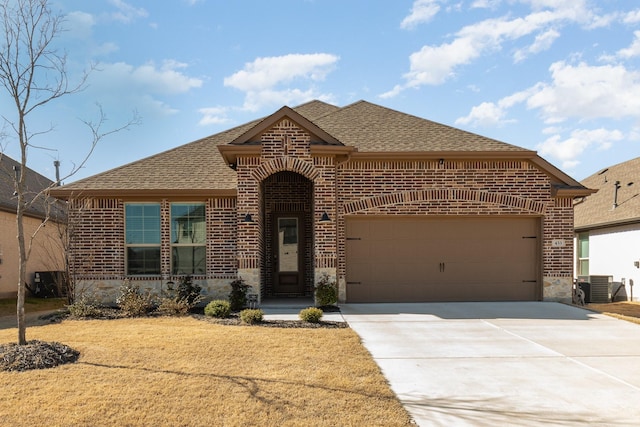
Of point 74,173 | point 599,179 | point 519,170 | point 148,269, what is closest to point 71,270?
point 148,269

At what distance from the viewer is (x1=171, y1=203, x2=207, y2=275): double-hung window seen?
12.9m

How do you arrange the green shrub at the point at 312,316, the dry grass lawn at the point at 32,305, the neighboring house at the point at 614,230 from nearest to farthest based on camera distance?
the green shrub at the point at 312,316
the dry grass lawn at the point at 32,305
the neighboring house at the point at 614,230

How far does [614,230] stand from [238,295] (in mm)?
13900

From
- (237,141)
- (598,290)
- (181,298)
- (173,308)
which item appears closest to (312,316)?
(173,308)

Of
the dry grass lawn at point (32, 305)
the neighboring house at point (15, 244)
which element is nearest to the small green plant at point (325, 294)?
the dry grass lawn at point (32, 305)

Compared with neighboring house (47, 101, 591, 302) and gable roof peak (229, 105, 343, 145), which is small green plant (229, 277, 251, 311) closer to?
neighboring house (47, 101, 591, 302)

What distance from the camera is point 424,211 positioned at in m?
12.7

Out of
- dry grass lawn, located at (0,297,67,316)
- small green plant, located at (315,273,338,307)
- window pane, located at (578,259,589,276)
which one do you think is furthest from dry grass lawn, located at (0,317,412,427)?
window pane, located at (578,259,589,276)

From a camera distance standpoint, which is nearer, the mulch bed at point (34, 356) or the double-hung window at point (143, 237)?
the mulch bed at point (34, 356)

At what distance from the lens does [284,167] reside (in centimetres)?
1198

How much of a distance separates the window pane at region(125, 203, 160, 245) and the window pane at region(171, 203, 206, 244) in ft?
1.45

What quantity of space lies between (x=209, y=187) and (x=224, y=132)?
4.05 meters

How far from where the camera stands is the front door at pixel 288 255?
1438cm

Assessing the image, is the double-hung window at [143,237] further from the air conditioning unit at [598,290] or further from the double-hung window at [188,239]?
the air conditioning unit at [598,290]
